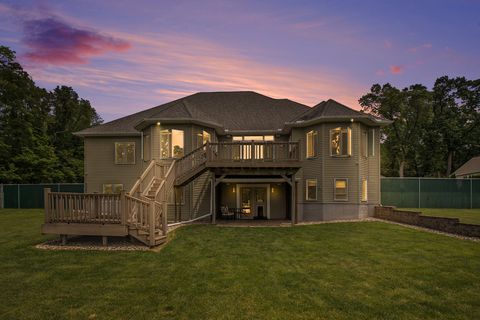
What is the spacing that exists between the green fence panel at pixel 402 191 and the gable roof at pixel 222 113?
9.74 meters

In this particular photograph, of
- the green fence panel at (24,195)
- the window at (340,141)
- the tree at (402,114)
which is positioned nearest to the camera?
the window at (340,141)

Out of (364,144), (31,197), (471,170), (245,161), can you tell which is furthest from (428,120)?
(31,197)

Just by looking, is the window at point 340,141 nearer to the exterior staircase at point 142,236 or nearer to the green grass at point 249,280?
the green grass at point 249,280

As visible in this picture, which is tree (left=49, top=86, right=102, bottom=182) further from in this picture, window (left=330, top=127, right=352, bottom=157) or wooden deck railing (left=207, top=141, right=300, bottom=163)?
window (left=330, top=127, right=352, bottom=157)

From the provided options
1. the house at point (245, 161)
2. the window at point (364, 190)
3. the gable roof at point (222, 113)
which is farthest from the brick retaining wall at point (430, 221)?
the gable roof at point (222, 113)

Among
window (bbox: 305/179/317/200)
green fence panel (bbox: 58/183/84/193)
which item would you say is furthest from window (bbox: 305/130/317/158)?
green fence panel (bbox: 58/183/84/193)

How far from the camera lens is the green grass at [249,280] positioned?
4.78m

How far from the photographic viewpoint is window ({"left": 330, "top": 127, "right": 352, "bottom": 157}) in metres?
16.5

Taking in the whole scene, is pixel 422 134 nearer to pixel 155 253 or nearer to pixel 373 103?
pixel 373 103

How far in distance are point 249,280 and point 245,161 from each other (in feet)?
27.3

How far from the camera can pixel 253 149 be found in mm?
14211

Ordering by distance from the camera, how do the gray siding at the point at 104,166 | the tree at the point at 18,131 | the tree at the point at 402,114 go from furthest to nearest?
1. the tree at the point at 402,114
2. the tree at the point at 18,131
3. the gray siding at the point at 104,166

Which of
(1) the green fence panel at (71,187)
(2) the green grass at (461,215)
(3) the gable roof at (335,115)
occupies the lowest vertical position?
(2) the green grass at (461,215)

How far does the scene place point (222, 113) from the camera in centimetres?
2097
